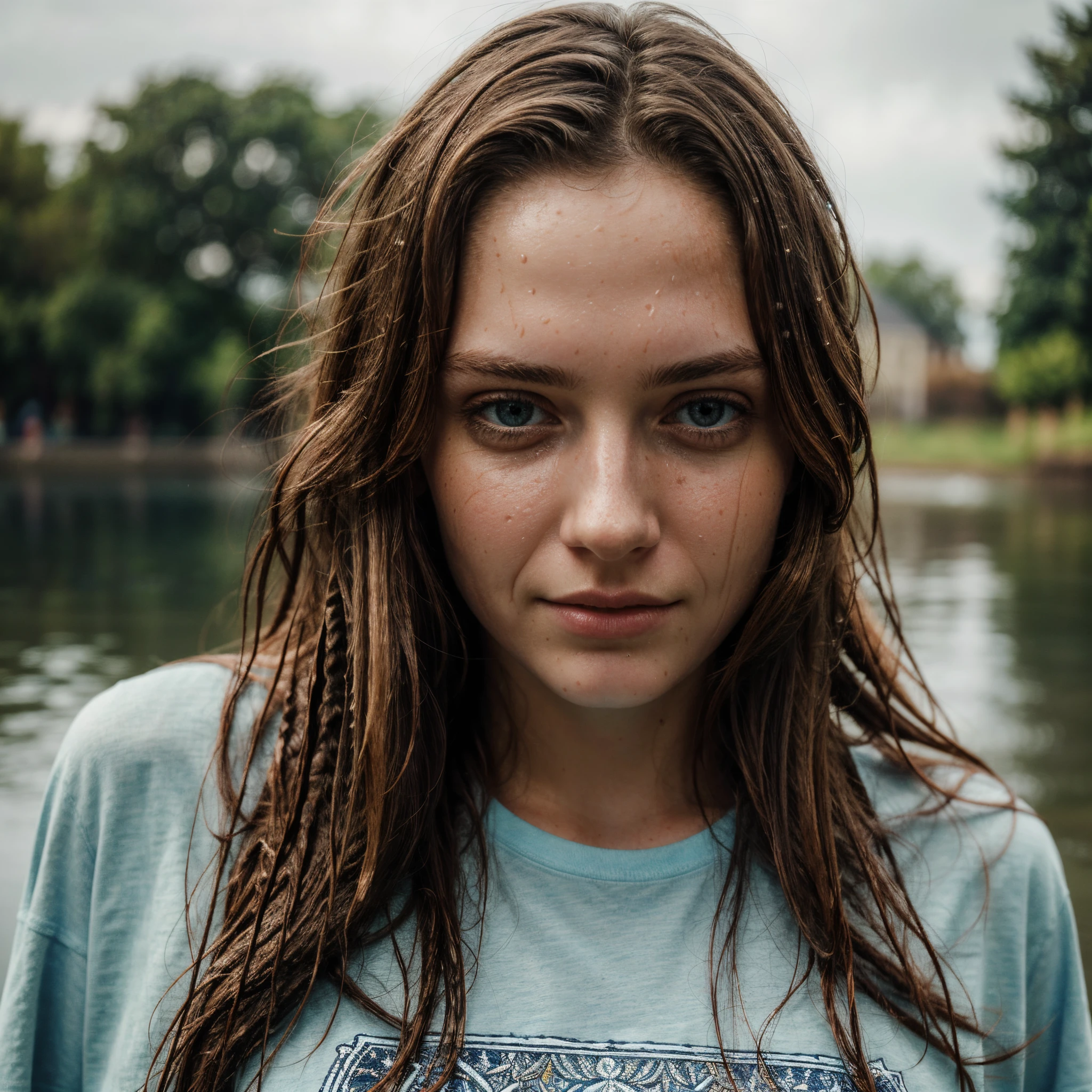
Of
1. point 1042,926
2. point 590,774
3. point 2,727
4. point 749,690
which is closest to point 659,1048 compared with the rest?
point 590,774

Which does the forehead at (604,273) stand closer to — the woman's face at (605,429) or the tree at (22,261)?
the woman's face at (605,429)

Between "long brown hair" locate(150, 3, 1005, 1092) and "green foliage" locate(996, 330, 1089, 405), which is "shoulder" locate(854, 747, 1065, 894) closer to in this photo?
Result: "long brown hair" locate(150, 3, 1005, 1092)

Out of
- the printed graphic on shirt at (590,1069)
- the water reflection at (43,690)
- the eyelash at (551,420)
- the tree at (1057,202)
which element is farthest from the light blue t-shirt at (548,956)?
the tree at (1057,202)

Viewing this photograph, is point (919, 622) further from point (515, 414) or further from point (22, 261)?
point (22, 261)

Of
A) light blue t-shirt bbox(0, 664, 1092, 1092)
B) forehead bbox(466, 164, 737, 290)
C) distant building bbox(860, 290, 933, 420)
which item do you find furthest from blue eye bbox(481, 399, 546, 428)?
distant building bbox(860, 290, 933, 420)

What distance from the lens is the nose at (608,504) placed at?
1.07 m

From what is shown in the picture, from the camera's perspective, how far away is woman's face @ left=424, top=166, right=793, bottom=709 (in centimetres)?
109

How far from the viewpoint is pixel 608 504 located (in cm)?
107

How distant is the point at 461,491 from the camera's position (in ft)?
3.79

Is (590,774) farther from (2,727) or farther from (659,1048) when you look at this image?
(2,727)

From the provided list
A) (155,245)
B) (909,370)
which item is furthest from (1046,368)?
(155,245)

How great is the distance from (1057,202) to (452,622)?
5.46 meters

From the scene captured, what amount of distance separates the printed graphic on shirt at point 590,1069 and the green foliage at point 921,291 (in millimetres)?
18619

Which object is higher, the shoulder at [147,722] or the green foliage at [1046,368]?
the green foliage at [1046,368]
